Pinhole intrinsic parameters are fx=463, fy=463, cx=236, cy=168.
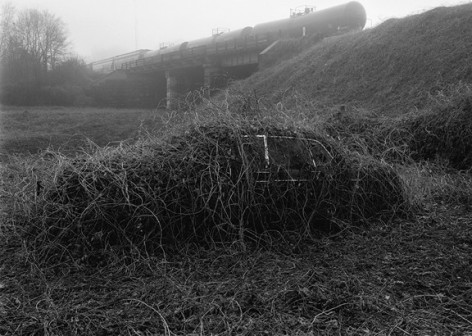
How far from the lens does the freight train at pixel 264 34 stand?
107 ft

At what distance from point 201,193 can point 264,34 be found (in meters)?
32.1

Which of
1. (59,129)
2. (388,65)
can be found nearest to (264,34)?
(388,65)

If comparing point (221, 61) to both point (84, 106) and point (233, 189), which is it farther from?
point (233, 189)

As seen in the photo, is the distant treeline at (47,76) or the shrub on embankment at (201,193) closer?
the shrub on embankment at (201,193)

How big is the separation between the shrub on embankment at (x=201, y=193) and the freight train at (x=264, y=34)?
28.2m

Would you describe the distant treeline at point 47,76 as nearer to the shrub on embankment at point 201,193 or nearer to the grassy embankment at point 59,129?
the grassy embankment at point 59,129

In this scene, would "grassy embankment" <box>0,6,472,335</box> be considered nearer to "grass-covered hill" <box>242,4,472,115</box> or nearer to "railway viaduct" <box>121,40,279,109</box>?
"grass-covered hill" <box>242,4,472,115</box>

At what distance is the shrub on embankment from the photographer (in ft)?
17.0

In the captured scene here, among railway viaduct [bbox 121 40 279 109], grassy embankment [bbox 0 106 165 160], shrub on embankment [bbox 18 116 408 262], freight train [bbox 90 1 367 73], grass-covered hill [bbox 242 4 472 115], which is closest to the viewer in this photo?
shrub on embankment [bbox 18 116 408 262]

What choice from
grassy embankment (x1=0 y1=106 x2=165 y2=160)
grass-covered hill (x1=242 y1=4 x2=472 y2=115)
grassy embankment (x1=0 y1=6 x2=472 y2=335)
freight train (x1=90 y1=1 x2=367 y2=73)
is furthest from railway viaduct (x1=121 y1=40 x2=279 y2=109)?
grassy embankment (x1=0 y1=6 x2=472 y2=335)

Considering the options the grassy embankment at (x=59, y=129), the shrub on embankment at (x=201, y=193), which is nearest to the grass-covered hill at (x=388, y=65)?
the grassy embankment at (x=59, y=129)

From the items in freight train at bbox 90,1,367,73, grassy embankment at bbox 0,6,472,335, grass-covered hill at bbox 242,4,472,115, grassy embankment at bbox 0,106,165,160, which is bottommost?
grassy embankment at bbox 0,106,165,160

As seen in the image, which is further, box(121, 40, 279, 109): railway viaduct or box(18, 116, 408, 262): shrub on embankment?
box(121, 40, 279, 109): railway viaduct

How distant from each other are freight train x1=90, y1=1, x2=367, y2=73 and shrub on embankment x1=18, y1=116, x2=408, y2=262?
92.5 feet
